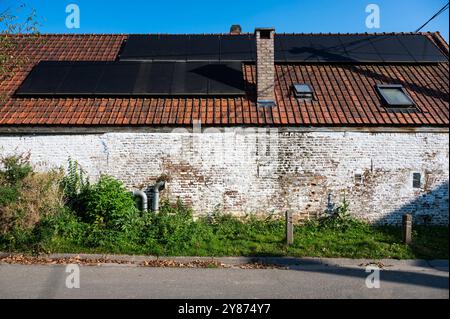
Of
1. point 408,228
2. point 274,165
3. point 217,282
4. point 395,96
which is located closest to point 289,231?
point 274,165

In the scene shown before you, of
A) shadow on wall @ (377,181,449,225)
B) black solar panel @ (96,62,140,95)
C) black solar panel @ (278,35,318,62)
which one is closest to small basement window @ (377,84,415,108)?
shadow on wall @ (377,181,449,225)

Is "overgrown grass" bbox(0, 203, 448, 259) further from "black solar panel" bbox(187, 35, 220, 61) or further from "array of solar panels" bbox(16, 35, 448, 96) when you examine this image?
"black solar panel" bbox(187, 35, 220, 61)

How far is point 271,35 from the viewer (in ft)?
35.6

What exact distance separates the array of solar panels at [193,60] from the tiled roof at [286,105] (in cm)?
33

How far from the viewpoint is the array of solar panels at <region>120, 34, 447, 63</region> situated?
12445 millimetres

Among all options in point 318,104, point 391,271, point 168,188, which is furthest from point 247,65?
point 391,271

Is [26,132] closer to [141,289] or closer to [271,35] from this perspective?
[141,289]

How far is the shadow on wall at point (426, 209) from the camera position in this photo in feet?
32.0

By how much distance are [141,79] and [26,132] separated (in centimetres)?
370

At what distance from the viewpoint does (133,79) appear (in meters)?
11.2

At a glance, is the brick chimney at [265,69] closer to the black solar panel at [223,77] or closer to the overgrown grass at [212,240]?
the black solar panel at [223,77]

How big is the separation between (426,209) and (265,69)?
20.1ft

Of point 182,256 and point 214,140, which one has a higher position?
point 214,140

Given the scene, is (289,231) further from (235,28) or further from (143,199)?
(235,28)
